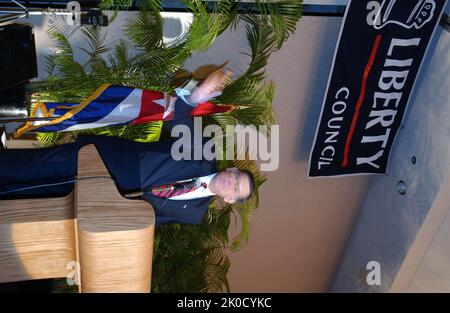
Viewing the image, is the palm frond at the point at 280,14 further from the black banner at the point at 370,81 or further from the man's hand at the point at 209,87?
the man's hand at the point at 209,87

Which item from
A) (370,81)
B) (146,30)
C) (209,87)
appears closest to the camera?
(209,87)

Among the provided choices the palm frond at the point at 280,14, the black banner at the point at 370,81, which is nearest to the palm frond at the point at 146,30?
the palm frond at the point at 280,14

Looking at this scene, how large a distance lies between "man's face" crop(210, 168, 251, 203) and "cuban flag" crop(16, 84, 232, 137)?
2.81ft

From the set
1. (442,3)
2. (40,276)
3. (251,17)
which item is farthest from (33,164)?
(442,3)

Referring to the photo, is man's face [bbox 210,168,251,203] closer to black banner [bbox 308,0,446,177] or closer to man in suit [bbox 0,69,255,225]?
man in suit [bbox 0,69,255,225]

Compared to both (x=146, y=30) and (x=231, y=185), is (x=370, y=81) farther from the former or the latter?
(x=231, y=185)

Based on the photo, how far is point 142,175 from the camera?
272 centimetres

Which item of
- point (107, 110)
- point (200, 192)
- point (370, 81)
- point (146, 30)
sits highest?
point (146, 30)

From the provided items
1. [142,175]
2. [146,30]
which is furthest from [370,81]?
[142,175]

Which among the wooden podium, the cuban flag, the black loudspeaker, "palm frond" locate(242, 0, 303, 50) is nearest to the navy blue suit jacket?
the cuban flag

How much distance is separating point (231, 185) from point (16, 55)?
1.81 m

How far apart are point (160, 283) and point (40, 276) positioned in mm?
2817

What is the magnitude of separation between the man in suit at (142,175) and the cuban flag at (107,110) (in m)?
0.56
